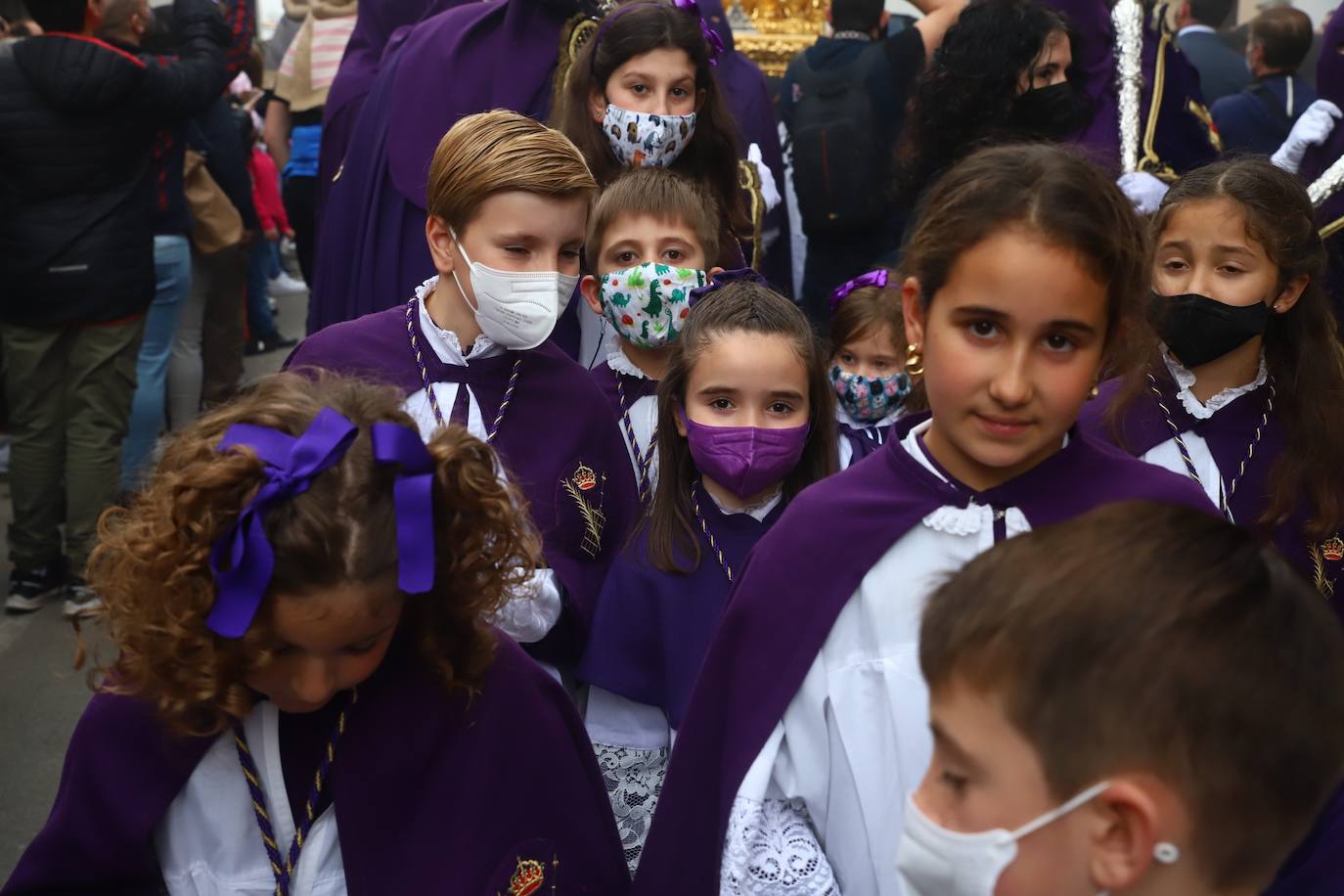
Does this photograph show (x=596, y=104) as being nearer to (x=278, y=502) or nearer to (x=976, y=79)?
(x=976, y=79)

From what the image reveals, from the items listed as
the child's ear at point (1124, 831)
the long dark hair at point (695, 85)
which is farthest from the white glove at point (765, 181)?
the child's ear at point (1124, 831)

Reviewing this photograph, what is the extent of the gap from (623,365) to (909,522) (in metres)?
1.66

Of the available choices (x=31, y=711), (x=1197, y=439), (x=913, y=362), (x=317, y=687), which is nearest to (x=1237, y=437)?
(x=1197, y=439)

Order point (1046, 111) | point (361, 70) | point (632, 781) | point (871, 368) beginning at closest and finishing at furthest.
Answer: point (632, 781) < point (871, 368) < point (1046, 111) < point (361, 70)

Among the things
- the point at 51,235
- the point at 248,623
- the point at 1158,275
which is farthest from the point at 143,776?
the point at 51,235

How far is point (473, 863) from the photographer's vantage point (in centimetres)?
246

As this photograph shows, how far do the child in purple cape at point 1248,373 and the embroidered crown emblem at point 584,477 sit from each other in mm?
1139

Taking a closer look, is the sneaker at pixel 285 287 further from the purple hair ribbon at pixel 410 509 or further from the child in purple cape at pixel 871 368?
the purple hair ribbon at pixel 410 509

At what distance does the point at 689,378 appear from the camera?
3.56 m

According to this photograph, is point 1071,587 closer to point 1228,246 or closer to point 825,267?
point 1228,246

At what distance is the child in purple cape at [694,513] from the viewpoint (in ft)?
11.0

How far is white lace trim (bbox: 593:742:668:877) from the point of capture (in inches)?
132

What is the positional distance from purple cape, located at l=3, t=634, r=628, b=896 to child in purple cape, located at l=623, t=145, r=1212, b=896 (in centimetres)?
25

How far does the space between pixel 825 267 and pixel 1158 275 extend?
120 inches
